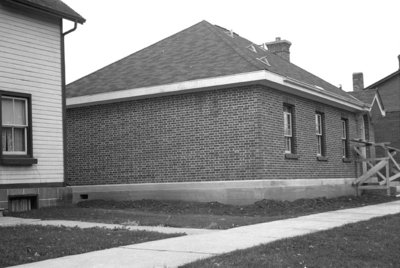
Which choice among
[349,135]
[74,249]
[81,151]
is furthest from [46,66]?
[349,135]

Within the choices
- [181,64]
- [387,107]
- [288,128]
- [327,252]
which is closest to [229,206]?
[288,128]

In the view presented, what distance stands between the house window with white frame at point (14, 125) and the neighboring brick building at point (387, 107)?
16250mm

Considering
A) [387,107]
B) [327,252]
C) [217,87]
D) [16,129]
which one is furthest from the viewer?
[387,107]

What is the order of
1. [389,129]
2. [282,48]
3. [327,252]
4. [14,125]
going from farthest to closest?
[389,129] → [282,48] → [14,125] → [327,252]

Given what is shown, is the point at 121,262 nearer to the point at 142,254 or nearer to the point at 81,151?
the point at 142,254

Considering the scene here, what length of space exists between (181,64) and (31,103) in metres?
5.65

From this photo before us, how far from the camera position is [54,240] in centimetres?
897

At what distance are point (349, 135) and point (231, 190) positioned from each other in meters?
8.38

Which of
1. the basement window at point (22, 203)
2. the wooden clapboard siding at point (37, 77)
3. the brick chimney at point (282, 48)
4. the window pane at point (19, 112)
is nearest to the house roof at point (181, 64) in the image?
the wooden clapboard siding at point (37, 77)

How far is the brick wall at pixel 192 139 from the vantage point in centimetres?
1623

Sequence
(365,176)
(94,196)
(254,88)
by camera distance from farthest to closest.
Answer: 1. (365,176)
2. (94,196)
3. (254,88)

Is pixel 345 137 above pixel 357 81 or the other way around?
the other way around

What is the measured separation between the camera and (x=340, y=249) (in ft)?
26.8

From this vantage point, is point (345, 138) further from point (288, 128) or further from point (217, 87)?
point (217, 87)
